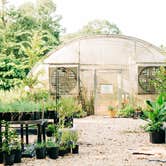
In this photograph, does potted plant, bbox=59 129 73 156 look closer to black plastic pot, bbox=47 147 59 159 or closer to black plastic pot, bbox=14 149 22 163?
black plastic pot, bbox=47 147 59 159

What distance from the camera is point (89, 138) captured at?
35.7 feet

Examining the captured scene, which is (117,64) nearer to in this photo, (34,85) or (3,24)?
(34,85)

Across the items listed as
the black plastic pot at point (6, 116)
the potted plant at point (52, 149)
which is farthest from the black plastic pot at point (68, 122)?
the black plastic pot at point (6, 116)

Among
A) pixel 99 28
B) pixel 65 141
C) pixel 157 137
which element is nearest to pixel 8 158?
pixel 65 141

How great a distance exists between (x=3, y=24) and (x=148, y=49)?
1186 centimetres

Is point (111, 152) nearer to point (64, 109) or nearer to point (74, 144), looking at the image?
point (74, 144)

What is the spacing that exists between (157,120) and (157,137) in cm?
47

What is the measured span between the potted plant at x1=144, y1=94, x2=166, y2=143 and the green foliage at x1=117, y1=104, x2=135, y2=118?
26.0 ft

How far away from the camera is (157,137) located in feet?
32.3

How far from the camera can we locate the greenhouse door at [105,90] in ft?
63.5

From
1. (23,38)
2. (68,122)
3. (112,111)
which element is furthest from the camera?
(23,38)

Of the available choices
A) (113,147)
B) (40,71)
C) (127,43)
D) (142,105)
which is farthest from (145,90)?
(113,147)

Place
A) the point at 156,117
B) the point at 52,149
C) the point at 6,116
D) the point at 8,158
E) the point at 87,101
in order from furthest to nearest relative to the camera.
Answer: the point at 87,101, the point at 156,117, the point at 52,149, the point at 6,116, the point at 8,158

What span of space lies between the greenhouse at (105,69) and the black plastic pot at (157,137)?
9.22m
